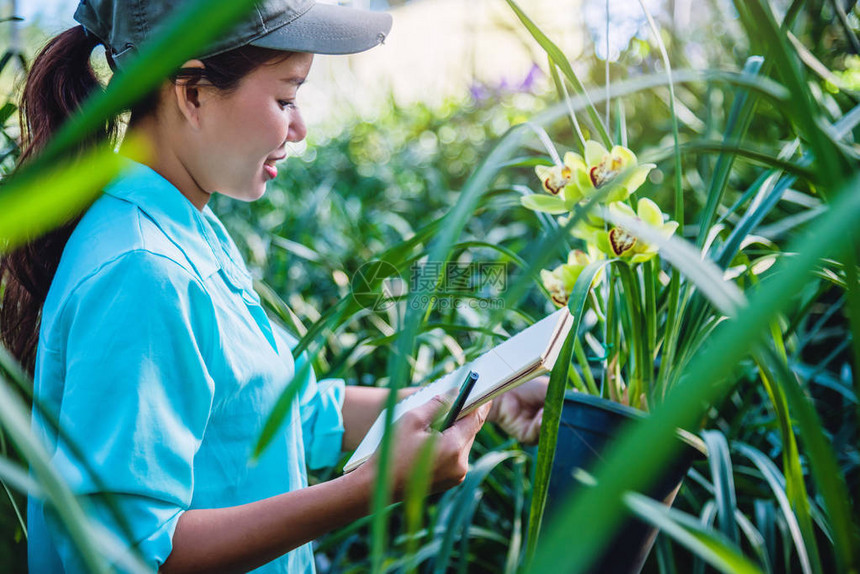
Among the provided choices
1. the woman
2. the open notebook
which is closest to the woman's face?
the woman

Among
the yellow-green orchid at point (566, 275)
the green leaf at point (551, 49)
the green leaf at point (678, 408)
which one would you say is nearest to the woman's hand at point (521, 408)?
the yellow-green orchid at point (566, 275)

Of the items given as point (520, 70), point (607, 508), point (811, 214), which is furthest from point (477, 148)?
point (607, 508)

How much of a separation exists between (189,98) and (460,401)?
0.47 meters

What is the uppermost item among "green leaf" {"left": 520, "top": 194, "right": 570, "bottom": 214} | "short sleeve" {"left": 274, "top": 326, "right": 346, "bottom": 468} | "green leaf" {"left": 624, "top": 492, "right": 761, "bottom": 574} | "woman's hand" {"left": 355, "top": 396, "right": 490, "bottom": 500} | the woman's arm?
"green leaf" {"left": 520, "top": 194, "right": 570, "bottom": 214}

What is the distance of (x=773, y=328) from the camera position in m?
0.73

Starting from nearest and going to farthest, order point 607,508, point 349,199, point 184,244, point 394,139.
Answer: point 607,508 < point 184,244 < point 349,199 < point 394,139

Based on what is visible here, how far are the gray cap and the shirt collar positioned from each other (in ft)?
0.45

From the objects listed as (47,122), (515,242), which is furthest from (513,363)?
(515,242)

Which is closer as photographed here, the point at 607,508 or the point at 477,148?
the point at 607,508

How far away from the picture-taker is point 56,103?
0.80 meters

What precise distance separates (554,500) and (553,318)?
235mm

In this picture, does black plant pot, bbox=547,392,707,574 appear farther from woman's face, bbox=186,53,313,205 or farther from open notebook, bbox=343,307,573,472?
woman's face, bbox=186,53,313,205

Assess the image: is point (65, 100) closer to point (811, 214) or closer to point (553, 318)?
point (553, 318)

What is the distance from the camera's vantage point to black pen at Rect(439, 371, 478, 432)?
2.14 ft
